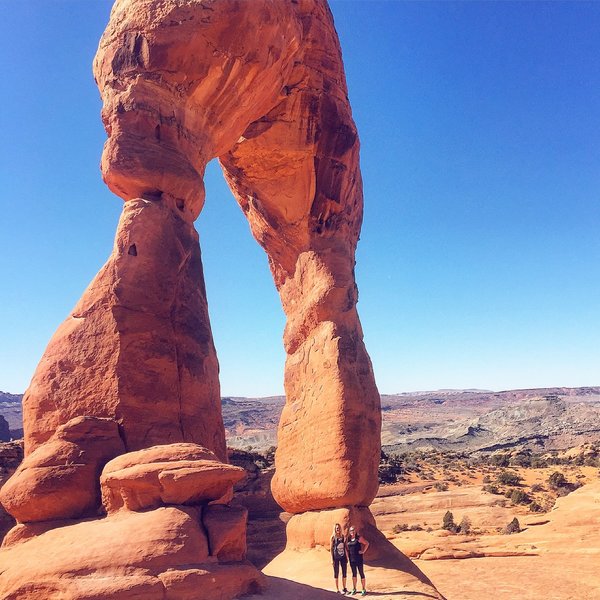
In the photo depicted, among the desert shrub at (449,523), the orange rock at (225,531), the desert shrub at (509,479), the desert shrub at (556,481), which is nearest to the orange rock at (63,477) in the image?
the orange rock at (225,531)

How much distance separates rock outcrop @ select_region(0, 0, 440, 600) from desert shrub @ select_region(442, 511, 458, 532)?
12226 millimetres

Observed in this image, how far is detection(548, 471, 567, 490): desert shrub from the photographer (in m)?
26.5

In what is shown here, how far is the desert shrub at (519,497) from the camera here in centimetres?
2356

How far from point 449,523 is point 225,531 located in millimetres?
17227

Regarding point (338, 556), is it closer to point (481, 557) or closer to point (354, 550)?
point (354, 550)

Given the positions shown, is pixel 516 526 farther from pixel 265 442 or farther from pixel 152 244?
pixel 265 442

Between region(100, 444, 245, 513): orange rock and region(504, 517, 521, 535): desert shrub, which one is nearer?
region(100, 444, 245, 513): orange rock

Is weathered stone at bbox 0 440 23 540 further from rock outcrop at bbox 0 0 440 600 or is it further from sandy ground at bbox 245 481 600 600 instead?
sandy ground at bbox 245 481 600 600

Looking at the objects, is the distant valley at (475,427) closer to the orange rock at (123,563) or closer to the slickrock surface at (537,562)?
the slickrock surface at (537,562)

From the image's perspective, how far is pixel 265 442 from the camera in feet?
185

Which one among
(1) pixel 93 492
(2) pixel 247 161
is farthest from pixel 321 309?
(1) pixel 93 492

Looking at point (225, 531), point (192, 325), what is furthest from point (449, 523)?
point (225, 531)

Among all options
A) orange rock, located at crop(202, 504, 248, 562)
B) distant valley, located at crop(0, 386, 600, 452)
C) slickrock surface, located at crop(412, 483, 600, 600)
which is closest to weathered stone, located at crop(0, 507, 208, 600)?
orange rock, located at crop(202, 504, 248, 562)

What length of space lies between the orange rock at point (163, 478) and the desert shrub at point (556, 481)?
25172 millimetres
